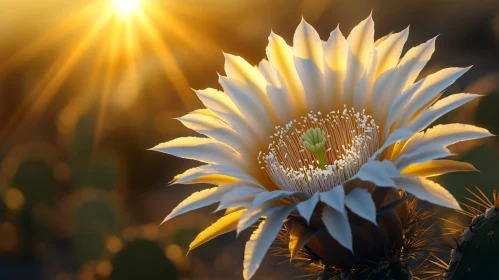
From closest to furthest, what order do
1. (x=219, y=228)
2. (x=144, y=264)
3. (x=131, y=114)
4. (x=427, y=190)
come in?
1. (x=427, y=190)
2. (x=219, y=228)
3. (x=144, y=264)
4. (x=131, y=114)

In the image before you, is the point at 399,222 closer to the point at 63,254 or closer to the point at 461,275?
the point at 461,275

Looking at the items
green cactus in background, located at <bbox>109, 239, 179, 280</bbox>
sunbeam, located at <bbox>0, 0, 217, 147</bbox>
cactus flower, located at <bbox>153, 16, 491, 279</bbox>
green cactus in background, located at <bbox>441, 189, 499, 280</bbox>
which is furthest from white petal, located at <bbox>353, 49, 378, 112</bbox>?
sunbeam, located at <bbox>0, 0, 217, 147</bbox>

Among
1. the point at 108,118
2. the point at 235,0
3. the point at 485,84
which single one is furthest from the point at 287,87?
the point at 235,0

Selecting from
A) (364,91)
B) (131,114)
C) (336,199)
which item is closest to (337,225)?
(336,199)

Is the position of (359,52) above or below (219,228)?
above

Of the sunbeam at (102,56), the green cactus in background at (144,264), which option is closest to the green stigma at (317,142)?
the green cactus in background at (144,264)

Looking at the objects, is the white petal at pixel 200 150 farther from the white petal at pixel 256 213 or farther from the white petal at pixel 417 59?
the white petal at pixel 417 59

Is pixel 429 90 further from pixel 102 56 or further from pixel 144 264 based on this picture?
pixel 102 56
